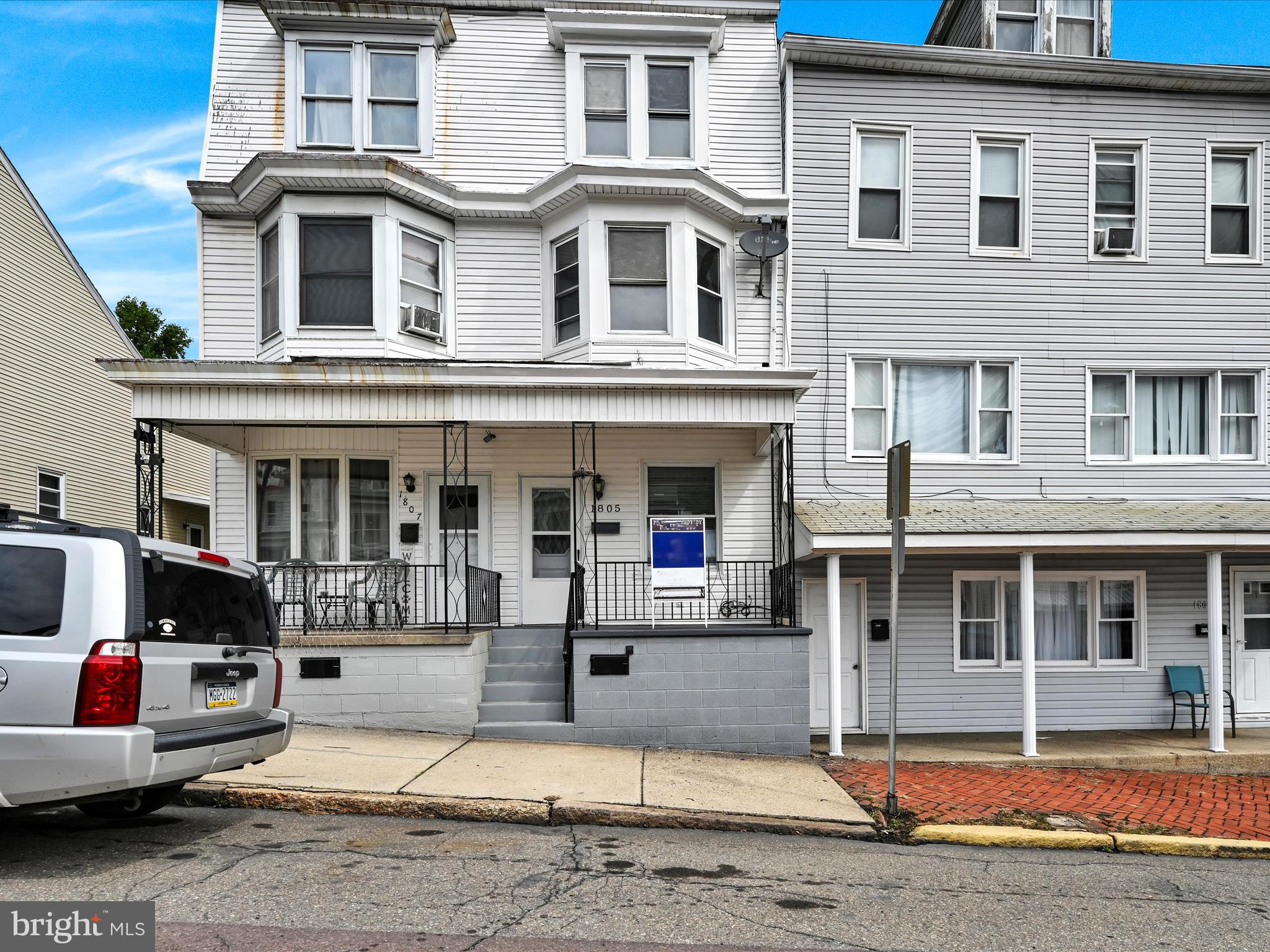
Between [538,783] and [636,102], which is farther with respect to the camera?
[636,102]

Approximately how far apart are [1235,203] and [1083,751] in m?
8.46

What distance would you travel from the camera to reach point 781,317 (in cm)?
1357

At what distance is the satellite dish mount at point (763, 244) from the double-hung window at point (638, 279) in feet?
3.69

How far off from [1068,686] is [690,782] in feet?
23.3

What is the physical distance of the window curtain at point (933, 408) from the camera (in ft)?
45.2

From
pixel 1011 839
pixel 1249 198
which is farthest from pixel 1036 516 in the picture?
pixel 1249 198

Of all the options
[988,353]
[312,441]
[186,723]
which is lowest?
[186,723]

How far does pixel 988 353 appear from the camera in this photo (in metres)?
13.8

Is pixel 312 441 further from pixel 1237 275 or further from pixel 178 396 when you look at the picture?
pixel 1237 275

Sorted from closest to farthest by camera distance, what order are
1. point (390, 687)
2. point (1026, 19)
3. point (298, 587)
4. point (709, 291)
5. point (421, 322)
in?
point (390, 687) → point (298, 587) → point (421, 322) → point (709, 291) → point (1026, 19)

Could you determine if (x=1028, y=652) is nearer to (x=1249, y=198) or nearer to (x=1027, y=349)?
(x=1027, y=349)

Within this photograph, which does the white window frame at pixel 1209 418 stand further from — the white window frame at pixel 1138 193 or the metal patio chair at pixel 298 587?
the metal patio chair at pixel 298 587

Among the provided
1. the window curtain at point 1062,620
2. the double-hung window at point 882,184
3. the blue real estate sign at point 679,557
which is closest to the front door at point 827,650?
the window curtain at point 1062,620

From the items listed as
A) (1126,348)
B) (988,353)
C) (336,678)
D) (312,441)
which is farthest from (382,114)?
(1126,348)
